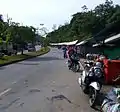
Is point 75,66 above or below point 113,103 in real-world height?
below

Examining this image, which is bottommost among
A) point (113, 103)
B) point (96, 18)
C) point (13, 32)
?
point (113, 103)

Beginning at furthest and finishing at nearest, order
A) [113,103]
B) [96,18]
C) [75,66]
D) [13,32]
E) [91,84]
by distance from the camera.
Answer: [96,18], [13,32], [75,66], [91,84], [113,103]

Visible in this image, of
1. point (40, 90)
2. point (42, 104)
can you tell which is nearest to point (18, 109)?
point (42, 104)

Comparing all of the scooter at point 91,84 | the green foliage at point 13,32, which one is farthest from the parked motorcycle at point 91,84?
the green foliage at point 13,32

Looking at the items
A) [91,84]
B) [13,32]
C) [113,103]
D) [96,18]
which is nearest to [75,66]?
[91,84]

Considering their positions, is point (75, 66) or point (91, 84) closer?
point (91, 84)

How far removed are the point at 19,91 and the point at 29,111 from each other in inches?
166

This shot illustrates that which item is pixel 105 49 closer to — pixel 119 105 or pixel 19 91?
pixel 19 91

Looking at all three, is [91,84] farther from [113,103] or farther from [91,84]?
[113,103]

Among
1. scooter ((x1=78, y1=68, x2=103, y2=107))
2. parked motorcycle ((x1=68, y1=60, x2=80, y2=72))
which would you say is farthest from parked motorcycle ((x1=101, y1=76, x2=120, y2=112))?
parked motorcycle ((x1=68, y1=60, x2=80, y2=72))

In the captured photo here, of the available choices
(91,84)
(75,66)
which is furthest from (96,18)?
(91,84)

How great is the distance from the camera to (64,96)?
1192cm

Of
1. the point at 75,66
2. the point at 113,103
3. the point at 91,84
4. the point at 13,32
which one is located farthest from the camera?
the point at 13,32

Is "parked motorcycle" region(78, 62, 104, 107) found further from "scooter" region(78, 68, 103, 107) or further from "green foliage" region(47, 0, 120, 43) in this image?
"green foliage" region(47, 0, 120, 43)
